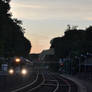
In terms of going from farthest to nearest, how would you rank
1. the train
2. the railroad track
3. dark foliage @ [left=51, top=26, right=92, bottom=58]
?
1. dark foliage @ [left=51, top=26, right=92, bottom=58]
2. the train
3. the railroad track

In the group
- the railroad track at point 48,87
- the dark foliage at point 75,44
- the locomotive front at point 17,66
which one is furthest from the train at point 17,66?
the dark foliage at point 75,44

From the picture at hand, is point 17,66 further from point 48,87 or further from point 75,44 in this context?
point 75,44

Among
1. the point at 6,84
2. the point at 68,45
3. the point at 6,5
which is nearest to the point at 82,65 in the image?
the point at 68,45

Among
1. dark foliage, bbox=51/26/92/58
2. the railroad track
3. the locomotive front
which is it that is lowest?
the railroad track

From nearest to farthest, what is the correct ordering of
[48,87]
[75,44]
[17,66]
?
[48,87], [17,66], [75,44]

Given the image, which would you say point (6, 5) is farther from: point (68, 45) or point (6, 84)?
point (68, 45)

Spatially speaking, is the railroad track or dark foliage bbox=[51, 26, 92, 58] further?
dark foliage bbox=[51, 26, 92, 58]

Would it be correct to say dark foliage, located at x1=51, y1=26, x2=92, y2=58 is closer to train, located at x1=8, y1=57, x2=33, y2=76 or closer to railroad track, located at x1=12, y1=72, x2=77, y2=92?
railroad track, located at x1=12, y1=72, x2=77, y2=92

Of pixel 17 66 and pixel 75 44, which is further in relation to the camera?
pixel 75 44

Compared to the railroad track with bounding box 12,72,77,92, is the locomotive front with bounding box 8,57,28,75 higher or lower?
higher

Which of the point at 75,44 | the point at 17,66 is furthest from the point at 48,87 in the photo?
the point at 75,44

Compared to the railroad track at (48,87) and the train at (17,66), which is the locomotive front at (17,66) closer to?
the train at (17,66)

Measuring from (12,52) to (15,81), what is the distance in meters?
44.6

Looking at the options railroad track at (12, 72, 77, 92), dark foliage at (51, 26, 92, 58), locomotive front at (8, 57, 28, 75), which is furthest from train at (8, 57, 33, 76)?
dark foliage at (51, 26, 92, 58)
